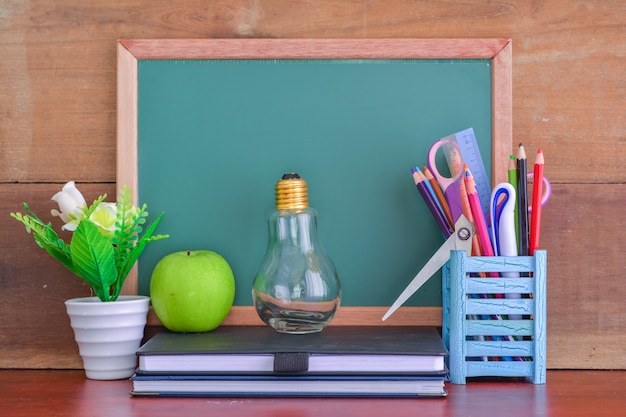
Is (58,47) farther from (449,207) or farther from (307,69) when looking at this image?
(449,207)

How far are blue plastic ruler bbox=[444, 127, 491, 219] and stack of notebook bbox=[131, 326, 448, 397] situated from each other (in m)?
0.20

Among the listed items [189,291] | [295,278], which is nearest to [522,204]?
[295,278]

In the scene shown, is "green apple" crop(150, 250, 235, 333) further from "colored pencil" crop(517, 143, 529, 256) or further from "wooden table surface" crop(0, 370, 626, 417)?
"colored pencil" crop(517, 143, 529, 256)

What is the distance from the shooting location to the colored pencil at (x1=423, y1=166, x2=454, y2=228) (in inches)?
33.8

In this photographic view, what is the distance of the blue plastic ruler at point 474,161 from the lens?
86 centimetres

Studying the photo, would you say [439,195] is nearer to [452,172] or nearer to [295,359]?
[452,172]

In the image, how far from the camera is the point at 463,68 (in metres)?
0.91

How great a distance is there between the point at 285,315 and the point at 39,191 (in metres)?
0.35

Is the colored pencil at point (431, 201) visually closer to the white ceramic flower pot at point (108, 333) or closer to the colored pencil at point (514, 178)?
the colored pencil at point (514, 178)

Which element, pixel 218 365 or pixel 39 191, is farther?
pixel 39 191

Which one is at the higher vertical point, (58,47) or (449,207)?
(58,47)

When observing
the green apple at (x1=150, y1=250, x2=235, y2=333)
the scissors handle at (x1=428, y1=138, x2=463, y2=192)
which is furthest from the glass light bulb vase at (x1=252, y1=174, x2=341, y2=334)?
the scissors handle at (x1=428, y1=138, x2=463, y2=192)

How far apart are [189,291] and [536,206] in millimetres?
383

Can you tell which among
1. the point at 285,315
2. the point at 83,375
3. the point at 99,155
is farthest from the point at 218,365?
the point at 99,155
